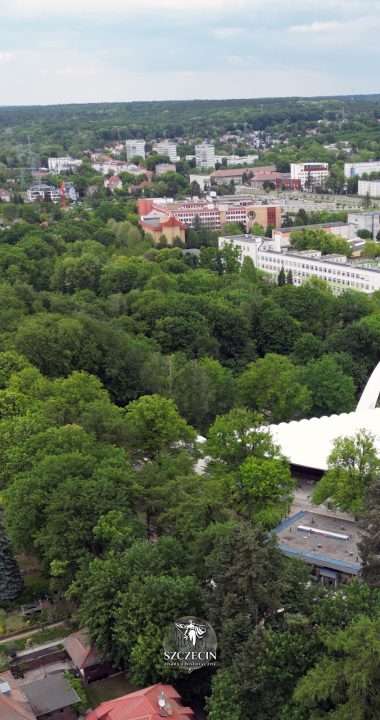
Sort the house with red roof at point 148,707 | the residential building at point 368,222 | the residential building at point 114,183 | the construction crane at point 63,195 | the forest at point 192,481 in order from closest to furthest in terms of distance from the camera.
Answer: the forest at point 192,481 < the house with red roof at point 148,707 < the residential building at point 368,222 < the construction crane at point 63,195 < the residential building at point 114,183

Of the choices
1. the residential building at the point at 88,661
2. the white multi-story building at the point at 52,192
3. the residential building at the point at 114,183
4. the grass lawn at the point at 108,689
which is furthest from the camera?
the residential building at the point at 114,183

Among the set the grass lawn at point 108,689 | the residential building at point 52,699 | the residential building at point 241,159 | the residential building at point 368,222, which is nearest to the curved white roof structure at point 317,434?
the grass lawn at point 108,689

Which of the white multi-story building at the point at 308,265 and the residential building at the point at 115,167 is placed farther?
the residential building at the point at 115,167

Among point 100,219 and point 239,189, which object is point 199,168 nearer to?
point 239,189

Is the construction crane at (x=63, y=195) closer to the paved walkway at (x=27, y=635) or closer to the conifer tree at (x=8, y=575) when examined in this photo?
the conifer tree at (x=8, y=575)

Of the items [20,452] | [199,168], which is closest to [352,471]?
[20,452]

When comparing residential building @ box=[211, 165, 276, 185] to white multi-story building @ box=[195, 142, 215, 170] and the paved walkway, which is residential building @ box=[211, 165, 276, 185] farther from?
the paved walkway

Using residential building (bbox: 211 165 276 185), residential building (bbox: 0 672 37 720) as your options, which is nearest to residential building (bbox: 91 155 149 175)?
residential building (bbox: 211 165 276 185)
